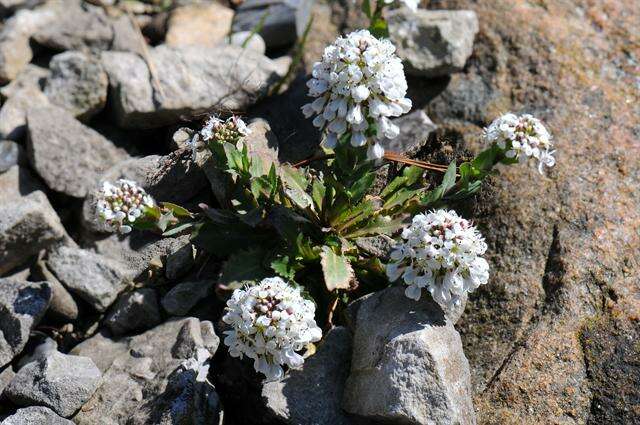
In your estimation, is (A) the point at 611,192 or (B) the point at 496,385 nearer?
(B) the point at 496,385

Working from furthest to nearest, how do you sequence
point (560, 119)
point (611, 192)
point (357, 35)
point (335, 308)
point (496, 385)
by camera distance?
point (560, 119) → point (611, 192) → point (335, 308) → point (496, 385) → point (357, 35)

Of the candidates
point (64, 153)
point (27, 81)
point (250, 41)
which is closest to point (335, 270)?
point (64, 153)

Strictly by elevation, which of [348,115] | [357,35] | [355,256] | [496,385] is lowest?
[496,385]

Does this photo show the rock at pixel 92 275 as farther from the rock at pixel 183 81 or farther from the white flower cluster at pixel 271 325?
the white flower cluster at pixel 271 325

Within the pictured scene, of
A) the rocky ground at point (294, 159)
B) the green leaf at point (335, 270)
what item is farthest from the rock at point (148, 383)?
the green leaf at point (335, 270)

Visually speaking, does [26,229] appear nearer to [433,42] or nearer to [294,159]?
[294,159]

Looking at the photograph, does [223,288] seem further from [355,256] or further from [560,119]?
[560,119]

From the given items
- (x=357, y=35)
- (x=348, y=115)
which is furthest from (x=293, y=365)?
(x=357, y=35)
